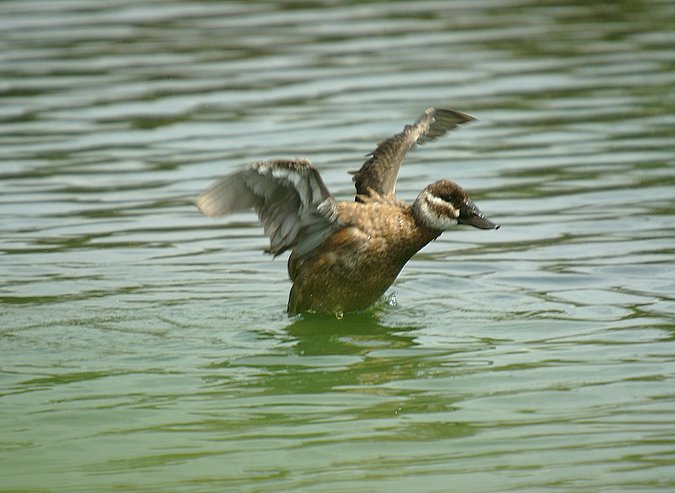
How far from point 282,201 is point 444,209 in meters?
1.10

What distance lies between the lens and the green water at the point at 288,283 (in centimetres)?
682

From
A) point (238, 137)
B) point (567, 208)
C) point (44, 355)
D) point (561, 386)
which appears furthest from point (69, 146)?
point (561, 386)

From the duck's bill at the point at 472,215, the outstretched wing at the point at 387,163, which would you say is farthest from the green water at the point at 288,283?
the outstretched wing at the point at 387,163

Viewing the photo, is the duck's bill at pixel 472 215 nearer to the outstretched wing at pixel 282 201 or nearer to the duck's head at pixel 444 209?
the duck's head at pixel 444 209

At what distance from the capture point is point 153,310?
31.9 feet

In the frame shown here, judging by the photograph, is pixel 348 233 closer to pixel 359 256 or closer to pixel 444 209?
pixel 359 256

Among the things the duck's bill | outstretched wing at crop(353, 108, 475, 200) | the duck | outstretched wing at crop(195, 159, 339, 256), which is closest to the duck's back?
the duck

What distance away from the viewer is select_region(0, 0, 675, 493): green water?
22.4ft

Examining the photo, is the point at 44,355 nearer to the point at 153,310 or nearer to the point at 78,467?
the point at 153,310

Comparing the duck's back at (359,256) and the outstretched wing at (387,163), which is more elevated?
the outstretched wing at (387,163)

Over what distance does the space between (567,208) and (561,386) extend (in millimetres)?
4616

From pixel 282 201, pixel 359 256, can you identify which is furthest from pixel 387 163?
pixel 282 201

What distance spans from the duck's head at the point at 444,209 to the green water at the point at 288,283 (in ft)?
1.85

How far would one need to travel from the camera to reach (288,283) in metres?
10.8
